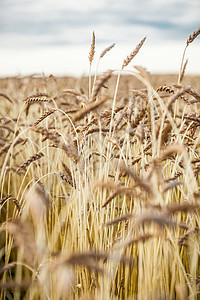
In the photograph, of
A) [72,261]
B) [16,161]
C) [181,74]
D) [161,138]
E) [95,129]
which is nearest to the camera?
[72,261]

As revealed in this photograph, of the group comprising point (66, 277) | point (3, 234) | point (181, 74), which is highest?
point (181, 74)

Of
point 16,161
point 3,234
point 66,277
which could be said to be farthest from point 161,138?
point 16,161

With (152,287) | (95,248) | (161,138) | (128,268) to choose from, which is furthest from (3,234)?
(161,138)

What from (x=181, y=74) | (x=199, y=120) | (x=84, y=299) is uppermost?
(x=181, y=74)

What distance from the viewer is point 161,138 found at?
91cm

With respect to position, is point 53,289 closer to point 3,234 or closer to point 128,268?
point 128,268

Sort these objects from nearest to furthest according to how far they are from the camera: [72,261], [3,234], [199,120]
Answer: [72,261] → [199,120] → [3,234]

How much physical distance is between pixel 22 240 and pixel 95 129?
0.70 metres

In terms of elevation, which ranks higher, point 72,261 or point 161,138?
point 161,138

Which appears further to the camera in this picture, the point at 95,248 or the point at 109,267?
the point at 95,248

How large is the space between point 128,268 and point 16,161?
1.91 meters

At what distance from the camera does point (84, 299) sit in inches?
40.0

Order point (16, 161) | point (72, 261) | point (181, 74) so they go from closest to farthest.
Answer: point (72, 261) < point (181, 74) < point (16, 161)

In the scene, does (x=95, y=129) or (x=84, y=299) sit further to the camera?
(x=95, y=129)
